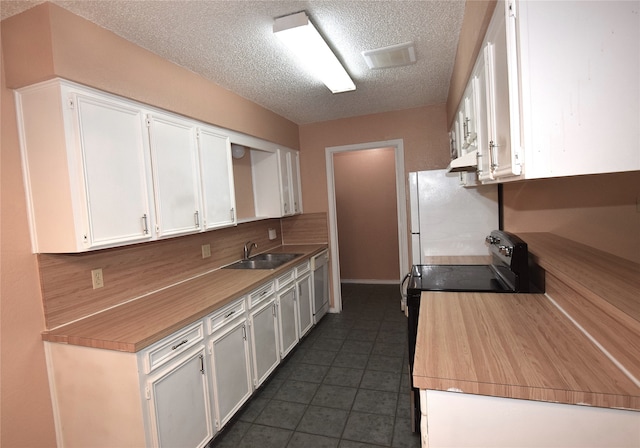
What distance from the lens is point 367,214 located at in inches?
222

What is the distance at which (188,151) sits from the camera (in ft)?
7.95

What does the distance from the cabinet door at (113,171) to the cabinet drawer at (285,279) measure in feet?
4.07

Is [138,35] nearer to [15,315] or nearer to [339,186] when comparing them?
[15,315]

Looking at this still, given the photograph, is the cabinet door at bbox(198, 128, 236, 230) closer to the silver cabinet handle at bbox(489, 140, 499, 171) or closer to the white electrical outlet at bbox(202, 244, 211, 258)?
the white electrical outlet at bbox(202, 244, 211, 258)

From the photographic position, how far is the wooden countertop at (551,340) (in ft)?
3.37

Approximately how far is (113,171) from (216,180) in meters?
0.93

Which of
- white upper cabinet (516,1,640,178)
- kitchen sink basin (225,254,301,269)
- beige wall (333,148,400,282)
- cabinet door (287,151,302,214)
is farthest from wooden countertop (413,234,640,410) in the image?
beige wall (333,148,400,282)

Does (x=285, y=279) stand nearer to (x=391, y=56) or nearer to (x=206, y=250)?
(x=206, y=250)

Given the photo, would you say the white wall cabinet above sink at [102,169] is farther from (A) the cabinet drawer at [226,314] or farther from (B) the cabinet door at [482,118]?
(B) the cabinet door at [482,118]

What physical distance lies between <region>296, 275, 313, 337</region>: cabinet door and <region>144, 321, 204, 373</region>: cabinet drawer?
1515mm

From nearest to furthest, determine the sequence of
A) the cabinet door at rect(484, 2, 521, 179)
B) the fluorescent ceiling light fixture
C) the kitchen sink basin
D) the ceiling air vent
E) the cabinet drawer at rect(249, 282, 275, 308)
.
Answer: the cabinet door at rect(484, 2, 521, 179), the fluorescent ceiling light fixture, the ceiling air vent, the cabinet drawer at rect(249, 282, 275, 308), the kitchen sink basin

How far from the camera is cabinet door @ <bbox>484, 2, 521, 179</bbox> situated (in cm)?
109

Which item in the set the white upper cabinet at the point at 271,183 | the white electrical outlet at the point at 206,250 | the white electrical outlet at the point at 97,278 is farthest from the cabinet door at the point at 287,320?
the white electrical outlet at the point at 97,278

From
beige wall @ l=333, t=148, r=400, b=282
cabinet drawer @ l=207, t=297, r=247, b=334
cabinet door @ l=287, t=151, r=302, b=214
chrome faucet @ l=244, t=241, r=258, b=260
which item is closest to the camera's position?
cabinet drawer @ l=207, t=297, r=247, b=334
